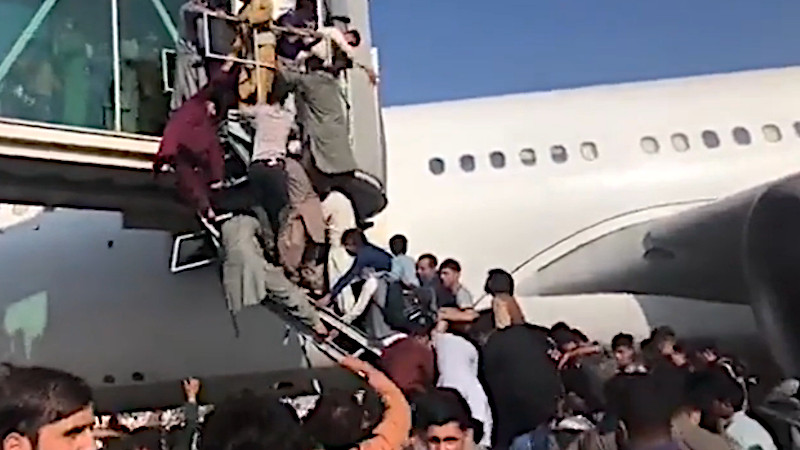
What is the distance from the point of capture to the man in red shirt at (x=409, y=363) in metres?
5.61

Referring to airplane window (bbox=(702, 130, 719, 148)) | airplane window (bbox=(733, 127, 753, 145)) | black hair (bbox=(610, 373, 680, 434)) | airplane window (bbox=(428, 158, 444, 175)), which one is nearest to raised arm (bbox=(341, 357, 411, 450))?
black hair (bbox=(610, 373, 680, 434))

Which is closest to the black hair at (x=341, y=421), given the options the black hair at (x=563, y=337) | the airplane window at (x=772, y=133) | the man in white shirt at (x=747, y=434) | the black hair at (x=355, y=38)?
the man in white shirt at (x=747, y=434)

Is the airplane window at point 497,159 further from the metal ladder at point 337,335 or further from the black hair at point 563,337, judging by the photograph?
the black hair at point 563,337

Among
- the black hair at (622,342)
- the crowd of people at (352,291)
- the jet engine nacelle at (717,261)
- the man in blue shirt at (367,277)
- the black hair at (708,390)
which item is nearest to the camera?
the black hair at (708,390)

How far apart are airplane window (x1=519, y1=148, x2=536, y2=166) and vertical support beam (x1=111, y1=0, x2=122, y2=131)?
6.25 metres

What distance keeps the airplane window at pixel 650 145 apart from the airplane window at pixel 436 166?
6.51 feet

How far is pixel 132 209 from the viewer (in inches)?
310

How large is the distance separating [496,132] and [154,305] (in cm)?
494

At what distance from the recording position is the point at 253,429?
2.78m

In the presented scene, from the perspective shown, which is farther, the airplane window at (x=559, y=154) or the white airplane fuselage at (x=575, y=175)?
the airplane window at (x=559, y=154)

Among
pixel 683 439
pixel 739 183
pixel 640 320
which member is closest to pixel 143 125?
pixel 683 439

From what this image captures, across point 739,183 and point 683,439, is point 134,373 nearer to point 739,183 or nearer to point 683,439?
point 683,439

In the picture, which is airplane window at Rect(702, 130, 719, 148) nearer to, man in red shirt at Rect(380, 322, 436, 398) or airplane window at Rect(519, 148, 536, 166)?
airplane window at Rect(519, 148, 536, 166)

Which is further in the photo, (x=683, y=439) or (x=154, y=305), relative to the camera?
(x=154, y=305)
